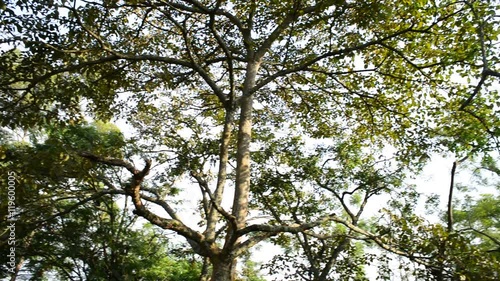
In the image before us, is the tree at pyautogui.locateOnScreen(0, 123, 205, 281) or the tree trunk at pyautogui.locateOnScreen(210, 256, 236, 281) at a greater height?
the tree at pyautogui.locateOnScreen(0, 123, 205, 281)

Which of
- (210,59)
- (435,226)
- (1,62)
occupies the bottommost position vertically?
(435,226)

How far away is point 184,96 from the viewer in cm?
1074

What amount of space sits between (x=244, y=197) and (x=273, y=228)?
1.13m

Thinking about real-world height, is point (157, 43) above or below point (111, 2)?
above

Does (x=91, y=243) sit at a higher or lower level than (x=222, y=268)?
higher

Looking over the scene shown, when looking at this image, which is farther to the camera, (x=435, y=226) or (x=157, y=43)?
(x=157, y=43)

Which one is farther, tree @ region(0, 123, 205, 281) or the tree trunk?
tree @ region(0, 123, 205, 281)

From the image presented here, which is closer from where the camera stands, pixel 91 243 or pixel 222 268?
pixel 222 268

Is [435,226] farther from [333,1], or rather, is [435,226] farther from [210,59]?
[210,59]

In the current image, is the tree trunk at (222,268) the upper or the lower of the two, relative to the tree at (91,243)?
lower

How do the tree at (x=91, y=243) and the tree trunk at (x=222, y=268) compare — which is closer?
the tree trunk at (x=222, y=268)

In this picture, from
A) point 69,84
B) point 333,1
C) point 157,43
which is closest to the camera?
point 333,1

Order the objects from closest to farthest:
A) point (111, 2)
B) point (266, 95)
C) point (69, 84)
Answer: point (111, 2) < point (69, 84) < point (266, 95)

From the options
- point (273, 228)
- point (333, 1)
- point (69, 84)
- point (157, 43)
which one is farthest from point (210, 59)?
point (273, 228)
